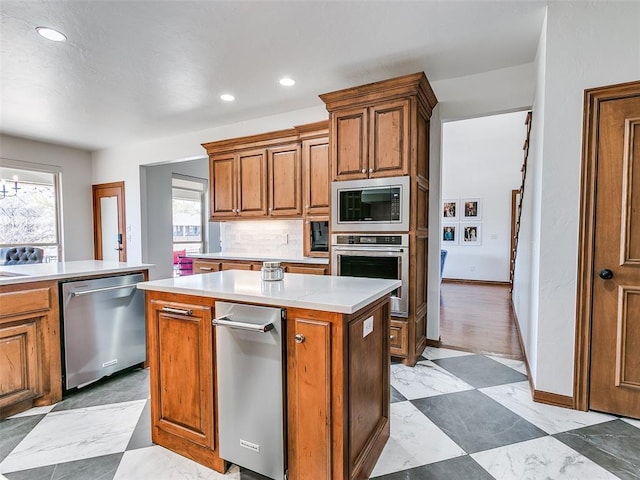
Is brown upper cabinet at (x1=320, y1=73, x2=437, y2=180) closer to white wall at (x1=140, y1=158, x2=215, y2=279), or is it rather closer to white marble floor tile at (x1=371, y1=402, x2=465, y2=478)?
white marble floor tile at (x1=371, y1=402, x2=465, y2=478)

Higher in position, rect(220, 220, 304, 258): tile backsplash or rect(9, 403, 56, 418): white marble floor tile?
rect(220, 220, 304, 258): tile backsplash

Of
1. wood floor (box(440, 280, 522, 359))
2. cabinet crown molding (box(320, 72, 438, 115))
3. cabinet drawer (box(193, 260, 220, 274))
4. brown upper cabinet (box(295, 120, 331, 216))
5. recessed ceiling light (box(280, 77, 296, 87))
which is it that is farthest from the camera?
cabinet drawer (box(193, 260, 220, 274))

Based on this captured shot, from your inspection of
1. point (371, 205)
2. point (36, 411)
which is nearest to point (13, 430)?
point (36, 411)

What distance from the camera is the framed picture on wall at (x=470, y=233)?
7.58m

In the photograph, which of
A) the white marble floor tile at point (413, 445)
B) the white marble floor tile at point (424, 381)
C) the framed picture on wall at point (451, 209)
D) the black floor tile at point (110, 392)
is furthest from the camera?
the framed picture on wall at point (451, 209)

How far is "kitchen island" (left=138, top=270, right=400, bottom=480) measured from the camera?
135 centimetres

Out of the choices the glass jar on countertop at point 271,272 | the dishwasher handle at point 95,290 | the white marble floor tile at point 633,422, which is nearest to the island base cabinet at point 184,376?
the glass jar on countertop at point 271,272

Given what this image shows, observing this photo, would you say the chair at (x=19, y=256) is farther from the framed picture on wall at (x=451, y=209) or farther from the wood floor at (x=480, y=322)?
the framed picture on wall at (x=451, y=209)

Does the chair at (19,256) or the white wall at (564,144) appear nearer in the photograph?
the white wall at (564,144)

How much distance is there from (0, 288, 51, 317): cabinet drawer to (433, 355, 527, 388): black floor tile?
10.4 ft

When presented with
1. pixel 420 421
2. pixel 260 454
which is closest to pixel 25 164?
pixel 260 454

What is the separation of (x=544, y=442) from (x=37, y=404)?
3.31m

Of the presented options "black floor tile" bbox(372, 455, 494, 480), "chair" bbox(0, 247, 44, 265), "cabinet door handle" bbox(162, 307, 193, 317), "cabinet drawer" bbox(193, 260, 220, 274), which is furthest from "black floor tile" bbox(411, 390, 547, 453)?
"chair" bbox(0, 247, 44, 265)

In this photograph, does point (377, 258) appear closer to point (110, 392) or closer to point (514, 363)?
point (514, 363)
